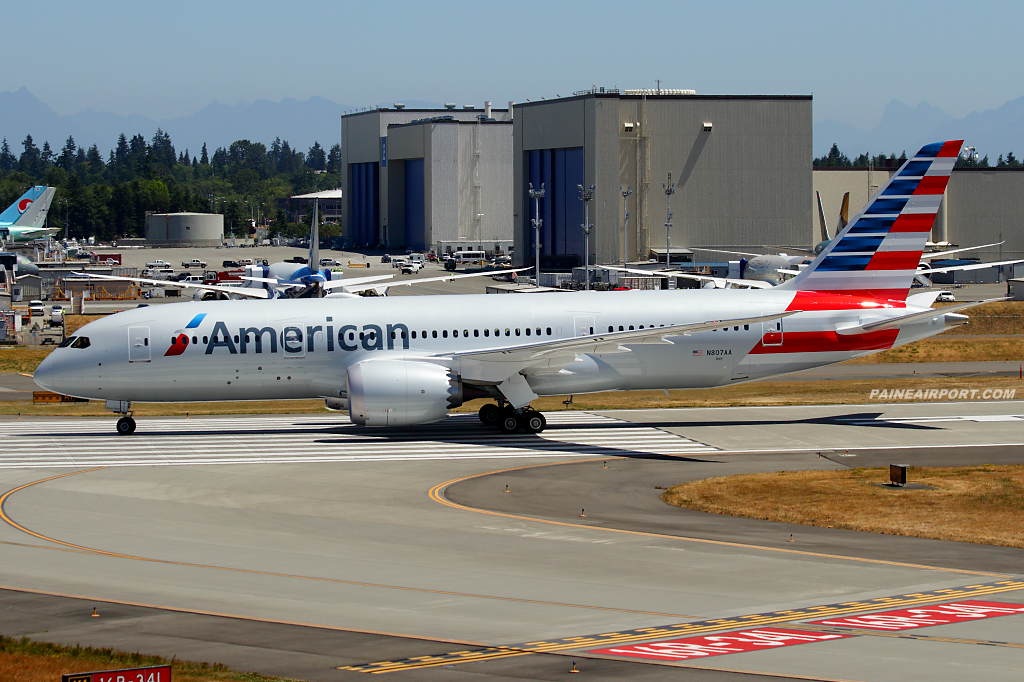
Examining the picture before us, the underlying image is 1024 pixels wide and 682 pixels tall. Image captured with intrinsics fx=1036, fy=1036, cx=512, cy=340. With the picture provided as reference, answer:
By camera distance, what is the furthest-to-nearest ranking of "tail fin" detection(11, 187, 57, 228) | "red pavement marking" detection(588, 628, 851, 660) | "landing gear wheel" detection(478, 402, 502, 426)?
1. "tail fin" detection(11, 187, 57, 228)
2. "landing gear wheel" detection(478, 402, 502, 426)
3. "red pavement marking" detection(588, 628, 851, 660)

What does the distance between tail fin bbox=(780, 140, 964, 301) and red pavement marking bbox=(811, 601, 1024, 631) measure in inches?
1002

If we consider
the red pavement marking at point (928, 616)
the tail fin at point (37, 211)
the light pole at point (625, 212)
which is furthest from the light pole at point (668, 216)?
the red pavement marking at point (928, 616)

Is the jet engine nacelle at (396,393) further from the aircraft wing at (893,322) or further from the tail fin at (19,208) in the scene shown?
the tail fin at (19,208)

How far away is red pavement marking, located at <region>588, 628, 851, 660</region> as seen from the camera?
51.2 ft

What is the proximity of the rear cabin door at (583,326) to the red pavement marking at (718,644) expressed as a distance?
78.5ft

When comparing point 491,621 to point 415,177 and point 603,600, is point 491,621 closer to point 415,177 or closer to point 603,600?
point 603,600

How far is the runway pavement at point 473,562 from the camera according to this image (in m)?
15.8

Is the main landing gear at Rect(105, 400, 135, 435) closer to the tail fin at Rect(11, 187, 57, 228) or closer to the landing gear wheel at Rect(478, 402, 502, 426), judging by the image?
the landing gear wheel at Rect(478, 402, 502, 426)

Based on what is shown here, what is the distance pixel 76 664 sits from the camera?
48.6 feet

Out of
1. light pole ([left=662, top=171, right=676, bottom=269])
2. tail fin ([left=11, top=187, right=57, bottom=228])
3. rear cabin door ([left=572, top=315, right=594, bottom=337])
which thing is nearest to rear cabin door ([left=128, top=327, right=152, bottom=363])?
rear cabin door ([left=572, top=315, right=594, bottom=337])

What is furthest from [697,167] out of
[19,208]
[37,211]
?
[19,208]

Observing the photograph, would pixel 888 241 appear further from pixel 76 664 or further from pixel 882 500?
pixel 76 664

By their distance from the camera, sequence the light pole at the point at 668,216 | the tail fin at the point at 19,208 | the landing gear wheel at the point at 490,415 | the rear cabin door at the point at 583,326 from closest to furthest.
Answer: the rear cabin door at the point at 583,326, the landing gear wheel at the point at 490,415, the light pole at the point at 668,216, the tail fin at the point at 19,208

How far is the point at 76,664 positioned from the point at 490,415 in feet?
87.6
